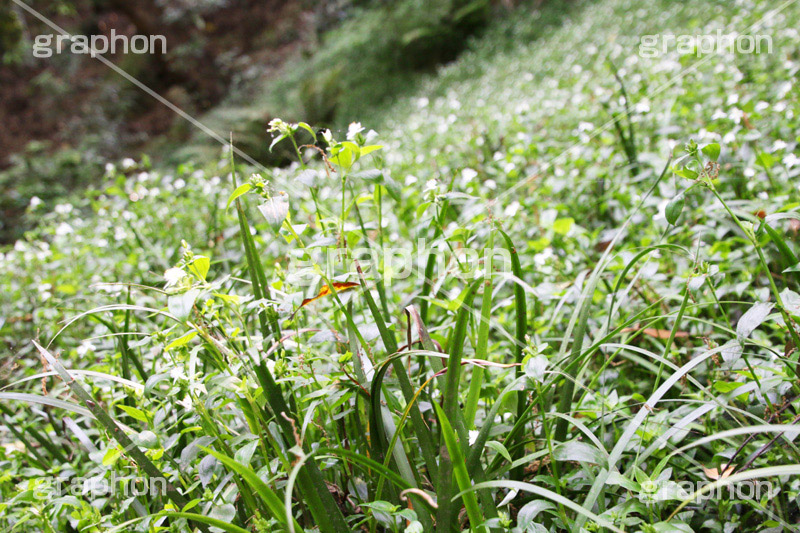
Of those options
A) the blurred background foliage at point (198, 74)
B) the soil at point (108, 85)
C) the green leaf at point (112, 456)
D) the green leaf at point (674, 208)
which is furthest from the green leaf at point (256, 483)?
the soil at point (108, 85)

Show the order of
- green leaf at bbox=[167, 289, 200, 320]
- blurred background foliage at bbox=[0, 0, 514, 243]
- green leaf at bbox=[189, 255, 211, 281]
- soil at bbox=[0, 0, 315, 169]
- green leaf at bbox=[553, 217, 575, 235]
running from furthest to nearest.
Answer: soil at bbox=[0, 0, 315, 169], blurred background foliage at bbox=[0, 0, 514, 243], green leaf at bbox=[553, 217, 575, 235], green leaf at bbox=[189, 255, 211, 281], green leaf at bbox=[167, 289, 200, 320]

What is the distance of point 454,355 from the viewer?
35.4 inches

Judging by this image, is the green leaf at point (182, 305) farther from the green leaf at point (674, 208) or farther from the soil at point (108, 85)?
the soil at point (108, 85)

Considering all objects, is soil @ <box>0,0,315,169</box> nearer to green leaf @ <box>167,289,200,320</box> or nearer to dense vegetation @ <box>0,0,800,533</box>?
dense vegetation @ <box>0,0,800,533</box>

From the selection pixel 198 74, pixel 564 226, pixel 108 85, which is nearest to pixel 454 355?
pixel 564 226

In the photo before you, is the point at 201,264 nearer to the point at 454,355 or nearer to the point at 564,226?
the point at 454,355

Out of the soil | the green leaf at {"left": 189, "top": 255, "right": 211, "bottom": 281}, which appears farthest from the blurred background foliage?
the green leaf at {"left": 189, "top": 255, "right": 211, "bottom": 281}

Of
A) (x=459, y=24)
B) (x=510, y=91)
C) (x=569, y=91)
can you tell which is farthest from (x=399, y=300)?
(x=459, y=24)

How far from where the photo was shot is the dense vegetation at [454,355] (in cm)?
92

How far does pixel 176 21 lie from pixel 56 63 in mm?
2847

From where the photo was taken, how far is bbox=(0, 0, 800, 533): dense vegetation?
0.92 metres

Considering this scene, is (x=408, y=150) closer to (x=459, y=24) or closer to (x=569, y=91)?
(x=569, y=91)

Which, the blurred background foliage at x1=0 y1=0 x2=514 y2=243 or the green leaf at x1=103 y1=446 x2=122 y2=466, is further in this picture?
the blurred background foliage at x1=0 y1=0 x2=514 y2=243

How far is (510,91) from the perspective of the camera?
201 inches
